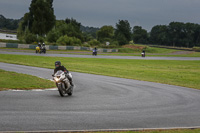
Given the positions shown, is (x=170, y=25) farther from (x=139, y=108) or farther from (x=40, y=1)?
(x=139, y=108)

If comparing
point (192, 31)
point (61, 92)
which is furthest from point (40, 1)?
point (192, 31)

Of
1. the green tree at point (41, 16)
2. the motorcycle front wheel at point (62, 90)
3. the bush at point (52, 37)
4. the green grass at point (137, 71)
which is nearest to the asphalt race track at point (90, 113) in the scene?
the motorcycle front wheel at point (62, 90)

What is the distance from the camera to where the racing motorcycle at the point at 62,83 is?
39.8 ft

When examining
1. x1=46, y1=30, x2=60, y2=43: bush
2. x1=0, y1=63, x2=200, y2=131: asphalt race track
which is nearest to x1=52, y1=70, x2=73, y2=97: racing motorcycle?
x1=0, y1=63, x2=200, y2=131: asphalt race track

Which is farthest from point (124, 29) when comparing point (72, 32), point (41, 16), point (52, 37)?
point (52, 37)

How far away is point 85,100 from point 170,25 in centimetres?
18712

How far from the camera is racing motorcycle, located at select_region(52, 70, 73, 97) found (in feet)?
39.8

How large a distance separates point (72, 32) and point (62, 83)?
88.3 metres

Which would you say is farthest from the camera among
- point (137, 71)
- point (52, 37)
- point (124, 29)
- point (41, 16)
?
point (124, 29)

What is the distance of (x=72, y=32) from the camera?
326ft

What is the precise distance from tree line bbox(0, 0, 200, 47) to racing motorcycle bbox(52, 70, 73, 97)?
6042cm

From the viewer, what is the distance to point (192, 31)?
179m

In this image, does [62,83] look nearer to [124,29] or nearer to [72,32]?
[72,32]

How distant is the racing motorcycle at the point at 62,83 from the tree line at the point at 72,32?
198 feet
